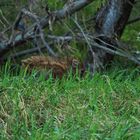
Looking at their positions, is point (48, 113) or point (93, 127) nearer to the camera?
point (93, 127)

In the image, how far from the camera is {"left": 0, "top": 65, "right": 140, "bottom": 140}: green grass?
3.44 m

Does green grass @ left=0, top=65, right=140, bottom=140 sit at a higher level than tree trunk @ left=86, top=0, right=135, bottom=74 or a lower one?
higher

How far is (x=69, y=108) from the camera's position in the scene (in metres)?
4.10

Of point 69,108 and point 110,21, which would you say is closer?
point 69,108

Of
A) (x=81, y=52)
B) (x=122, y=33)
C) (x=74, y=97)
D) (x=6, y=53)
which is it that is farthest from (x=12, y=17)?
(x=74, y=97)

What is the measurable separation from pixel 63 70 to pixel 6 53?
180 cm

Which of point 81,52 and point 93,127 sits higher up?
point 93,127

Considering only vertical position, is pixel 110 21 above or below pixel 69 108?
below

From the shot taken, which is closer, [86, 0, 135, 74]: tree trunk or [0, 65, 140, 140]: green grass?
[0, 65, 140, 140]: green grass

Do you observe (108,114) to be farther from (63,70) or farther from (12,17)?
(12,17)

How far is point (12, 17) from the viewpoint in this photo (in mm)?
8992

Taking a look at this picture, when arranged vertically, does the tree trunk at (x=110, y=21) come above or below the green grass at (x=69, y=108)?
below

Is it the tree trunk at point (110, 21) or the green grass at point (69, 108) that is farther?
the tree trunk at point (110, 21)

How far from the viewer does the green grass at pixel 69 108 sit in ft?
11.3
